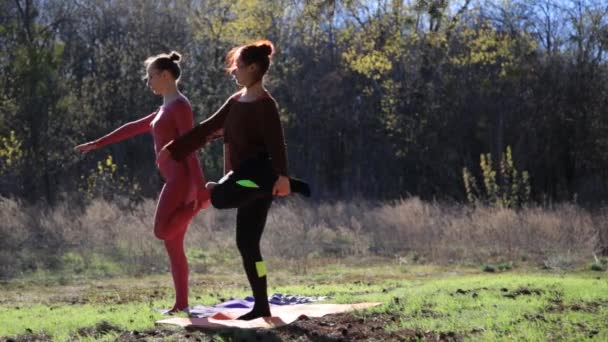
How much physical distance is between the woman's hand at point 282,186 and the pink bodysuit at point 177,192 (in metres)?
1.04

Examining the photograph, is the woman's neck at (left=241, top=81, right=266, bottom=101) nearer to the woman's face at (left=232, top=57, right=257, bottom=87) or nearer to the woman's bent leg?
the woman's face at (left=232, top=57, right=257, bottom=87)

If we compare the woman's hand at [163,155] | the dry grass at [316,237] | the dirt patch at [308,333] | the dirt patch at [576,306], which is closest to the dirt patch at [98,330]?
the dirt patch at [308,333]

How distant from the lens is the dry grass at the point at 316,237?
49.2 feet

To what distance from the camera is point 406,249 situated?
16719mm

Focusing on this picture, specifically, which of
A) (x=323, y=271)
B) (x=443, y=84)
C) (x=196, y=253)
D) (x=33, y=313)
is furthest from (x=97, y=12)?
(x=33, y=313)

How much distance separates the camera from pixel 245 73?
628cm

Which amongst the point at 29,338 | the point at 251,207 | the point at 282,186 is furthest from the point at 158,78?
the point at 29,338

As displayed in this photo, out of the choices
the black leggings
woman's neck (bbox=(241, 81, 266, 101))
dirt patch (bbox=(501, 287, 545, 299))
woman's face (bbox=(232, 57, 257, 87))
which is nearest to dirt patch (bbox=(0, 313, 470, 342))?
the black leggings

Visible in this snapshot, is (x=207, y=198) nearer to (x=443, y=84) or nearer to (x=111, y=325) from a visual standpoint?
(x=111, y=325)

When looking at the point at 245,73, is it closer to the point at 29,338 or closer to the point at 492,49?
the point at 29,338

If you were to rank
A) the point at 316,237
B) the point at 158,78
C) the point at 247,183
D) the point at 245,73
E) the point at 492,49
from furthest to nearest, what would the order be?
1. the point at 492,49
2. the point at 316,237
3. the point at 158,78
4. the point at 245,73
5. the point at 247,183

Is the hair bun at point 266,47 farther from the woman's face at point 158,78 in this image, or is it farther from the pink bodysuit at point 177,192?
the woman's face at point 158,78

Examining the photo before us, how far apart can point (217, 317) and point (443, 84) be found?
22984 millimetres

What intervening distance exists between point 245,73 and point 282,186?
858 mm
